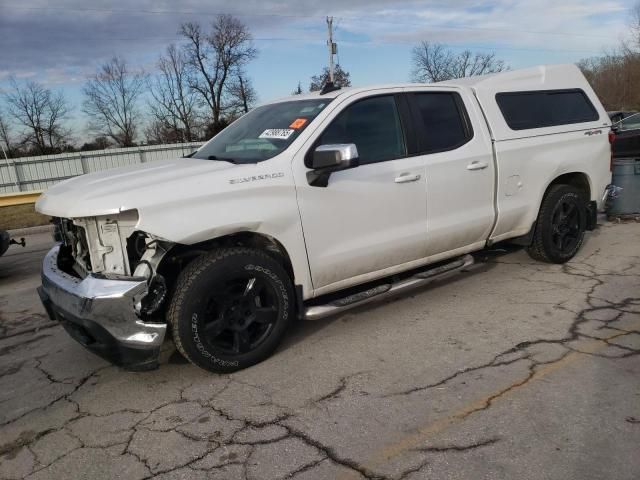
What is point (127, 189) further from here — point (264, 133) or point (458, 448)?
point (458, 448)

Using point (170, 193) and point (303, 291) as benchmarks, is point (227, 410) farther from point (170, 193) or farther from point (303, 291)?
point (170, 193)

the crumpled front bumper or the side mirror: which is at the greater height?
the side mirror

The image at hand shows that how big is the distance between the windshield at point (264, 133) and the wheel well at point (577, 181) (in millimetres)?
3013

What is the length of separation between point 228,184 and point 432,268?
7.13ft

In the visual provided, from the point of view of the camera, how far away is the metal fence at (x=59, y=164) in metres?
25.6

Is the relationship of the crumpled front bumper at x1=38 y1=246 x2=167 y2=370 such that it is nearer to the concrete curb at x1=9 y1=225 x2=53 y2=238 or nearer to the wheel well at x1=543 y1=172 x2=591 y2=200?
the wheel well at x1=543 y1=172 x2=591 y2=200

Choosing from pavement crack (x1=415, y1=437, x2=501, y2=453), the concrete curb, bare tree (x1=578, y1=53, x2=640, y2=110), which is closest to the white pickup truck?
pavement crack (x1=415, y1=437, x2=501, y2=453)

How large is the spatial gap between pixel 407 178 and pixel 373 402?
183 centimetres

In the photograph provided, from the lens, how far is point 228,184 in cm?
348

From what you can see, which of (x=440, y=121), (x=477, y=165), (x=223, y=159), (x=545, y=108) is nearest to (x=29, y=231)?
(x=223, y=159)

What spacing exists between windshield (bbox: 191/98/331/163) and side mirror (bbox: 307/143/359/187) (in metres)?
0.29

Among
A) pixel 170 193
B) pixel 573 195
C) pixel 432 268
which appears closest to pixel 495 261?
pixel 573 195

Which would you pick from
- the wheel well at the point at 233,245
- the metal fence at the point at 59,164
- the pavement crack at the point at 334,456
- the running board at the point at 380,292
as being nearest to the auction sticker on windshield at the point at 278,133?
the wheel well at the point at 233,245

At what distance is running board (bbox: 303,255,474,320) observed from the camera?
3900 millimetres
